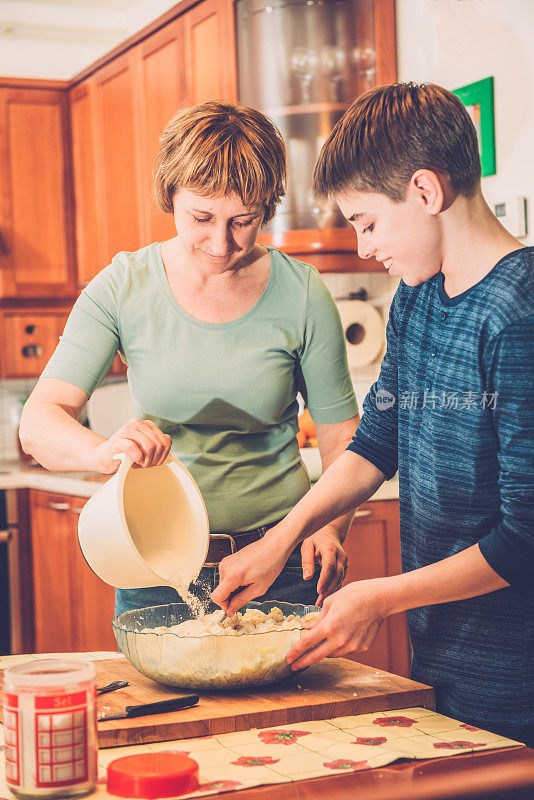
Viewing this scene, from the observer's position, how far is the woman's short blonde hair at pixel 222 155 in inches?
56.6

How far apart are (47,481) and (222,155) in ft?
7.72

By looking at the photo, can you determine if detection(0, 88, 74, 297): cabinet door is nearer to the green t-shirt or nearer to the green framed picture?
the green framed picture

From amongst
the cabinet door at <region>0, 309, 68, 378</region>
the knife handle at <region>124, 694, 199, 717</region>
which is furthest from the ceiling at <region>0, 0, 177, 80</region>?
the knife handle at <region>124, 694, 199, 717</region>

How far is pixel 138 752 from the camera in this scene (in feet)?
Result: 3.43

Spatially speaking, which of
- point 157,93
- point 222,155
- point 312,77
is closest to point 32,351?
point 157,93

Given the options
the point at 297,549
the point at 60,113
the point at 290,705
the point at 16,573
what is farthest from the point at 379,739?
the point at 60,113

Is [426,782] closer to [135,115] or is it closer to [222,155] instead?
[222,155]

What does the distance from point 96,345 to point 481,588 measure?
0.74 m

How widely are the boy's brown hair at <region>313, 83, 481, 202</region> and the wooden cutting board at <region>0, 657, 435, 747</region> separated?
0.60 metres

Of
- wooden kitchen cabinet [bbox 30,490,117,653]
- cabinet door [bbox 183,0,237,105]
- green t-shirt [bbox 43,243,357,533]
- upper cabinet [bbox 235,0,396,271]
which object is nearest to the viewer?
green t-shirt [bbox 43,243,357,533]

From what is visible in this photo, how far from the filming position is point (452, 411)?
121cm

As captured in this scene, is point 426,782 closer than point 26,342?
Yes

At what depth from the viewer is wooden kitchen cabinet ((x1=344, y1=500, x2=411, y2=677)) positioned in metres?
2.79

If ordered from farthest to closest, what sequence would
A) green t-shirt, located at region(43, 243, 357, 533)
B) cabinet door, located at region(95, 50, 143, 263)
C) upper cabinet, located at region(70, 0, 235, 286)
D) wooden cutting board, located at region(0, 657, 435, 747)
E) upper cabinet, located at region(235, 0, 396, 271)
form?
cabinet door, located at region(95, 50, 143, 263) < upper cabinet, located at region(70, 0, 235, 286) < upper cabinet, located at region(235, 0, 396, 271) < green t-shirt, located at region(43, 243, 357, 533) < wooden cutting board, located at region(0, 657, 435, 747)
